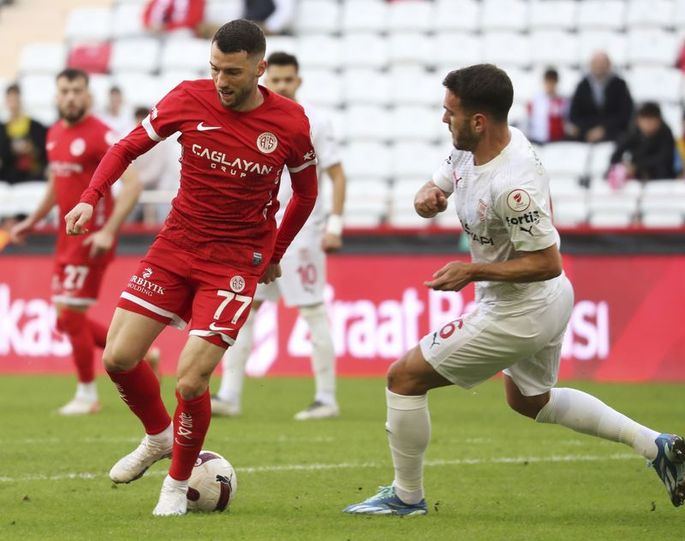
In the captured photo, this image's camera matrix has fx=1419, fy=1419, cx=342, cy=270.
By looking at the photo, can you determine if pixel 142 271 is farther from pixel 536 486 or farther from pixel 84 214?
pixel 536 486

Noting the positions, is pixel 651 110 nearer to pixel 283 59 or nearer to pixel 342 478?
pixel 283 59

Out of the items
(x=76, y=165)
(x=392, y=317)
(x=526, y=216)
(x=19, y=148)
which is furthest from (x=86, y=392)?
(x=19, y=148)

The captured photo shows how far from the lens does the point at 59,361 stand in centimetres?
1458

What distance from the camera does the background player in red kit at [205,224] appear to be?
21.1 ft

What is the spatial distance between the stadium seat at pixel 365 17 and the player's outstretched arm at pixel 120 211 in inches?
380

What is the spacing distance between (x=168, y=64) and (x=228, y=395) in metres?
9.79

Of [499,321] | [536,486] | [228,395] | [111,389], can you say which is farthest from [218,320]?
[111,389]

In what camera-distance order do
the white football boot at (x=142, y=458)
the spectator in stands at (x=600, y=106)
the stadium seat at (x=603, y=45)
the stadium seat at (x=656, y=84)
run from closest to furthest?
1. the white football boot at (x=142, y=458)
2. the spectator in stands at (x=600, y=106)
3. the stadium seat at (x=656, y=84)
4. the stadium seat at (x=603, y=45)

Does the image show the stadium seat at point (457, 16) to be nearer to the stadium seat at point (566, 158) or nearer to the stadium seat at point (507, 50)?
the stadium seat at point (507, 50)

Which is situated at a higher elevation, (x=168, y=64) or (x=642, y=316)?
(x=168, y=64)

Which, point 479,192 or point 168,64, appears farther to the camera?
point 168,64

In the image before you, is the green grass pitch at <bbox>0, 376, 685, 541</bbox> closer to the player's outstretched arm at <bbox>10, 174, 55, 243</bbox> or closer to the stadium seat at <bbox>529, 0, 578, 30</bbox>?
the player's outstretched arm at <bbox>10, 174, 55, 243</bbox>

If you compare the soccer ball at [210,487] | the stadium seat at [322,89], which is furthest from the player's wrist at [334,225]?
the stadium seat at [322,89]

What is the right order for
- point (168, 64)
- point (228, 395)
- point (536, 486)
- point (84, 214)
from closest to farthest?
1. point (84, 214)
2. point (536, 486)
3. point (228, 395)
4. point (168, 64)
